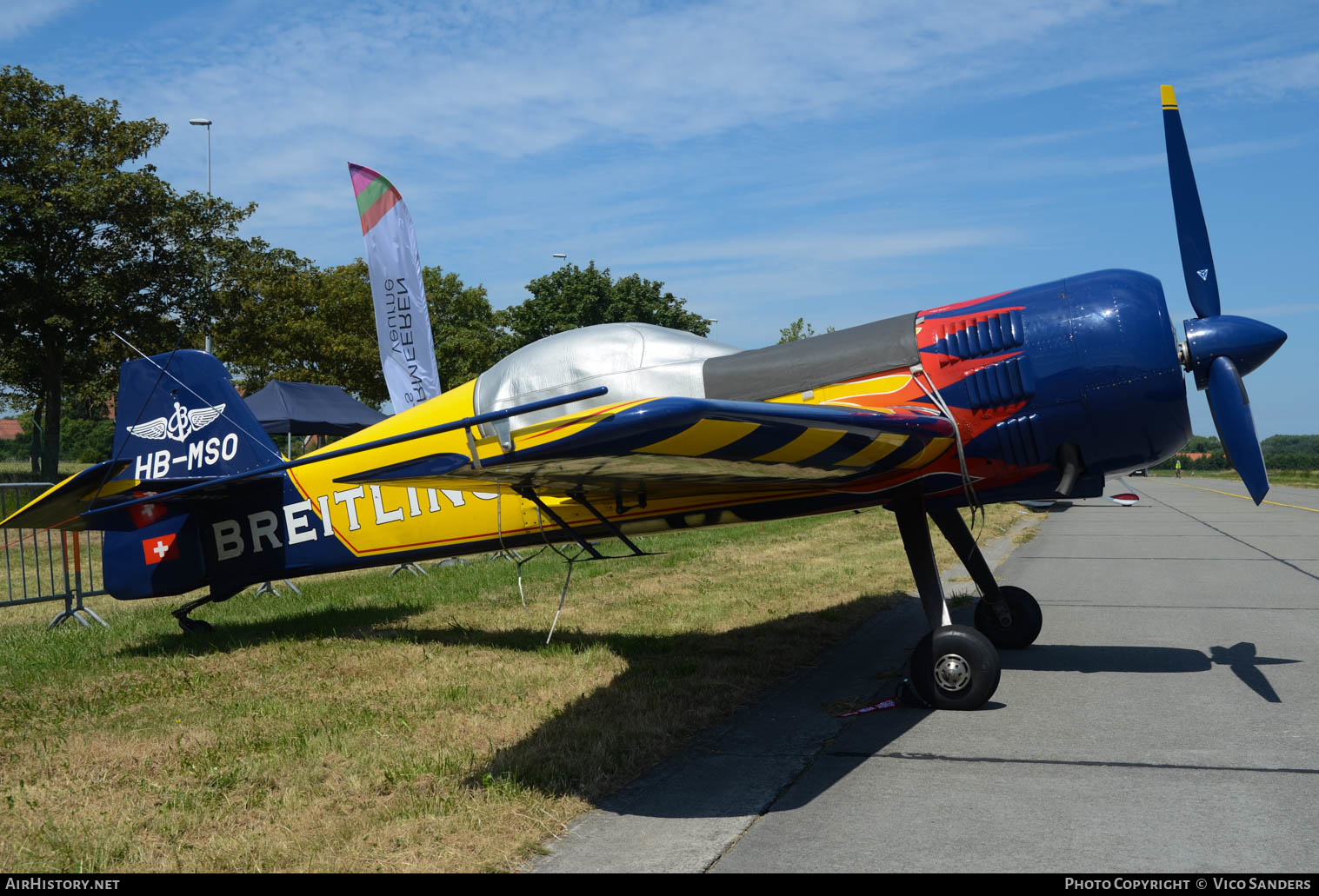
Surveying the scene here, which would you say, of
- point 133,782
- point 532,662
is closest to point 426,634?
point 532,662

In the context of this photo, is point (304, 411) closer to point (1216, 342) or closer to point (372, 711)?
point (372, 711)

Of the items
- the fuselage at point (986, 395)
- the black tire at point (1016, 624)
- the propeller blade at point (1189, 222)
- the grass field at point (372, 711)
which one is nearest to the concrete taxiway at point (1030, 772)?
the black tire at point (1016, 624)

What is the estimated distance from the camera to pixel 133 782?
4.32 meters

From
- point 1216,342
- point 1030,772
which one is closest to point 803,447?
point 1030,772

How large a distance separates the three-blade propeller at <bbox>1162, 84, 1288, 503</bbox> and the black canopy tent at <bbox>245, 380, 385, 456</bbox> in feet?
42.5

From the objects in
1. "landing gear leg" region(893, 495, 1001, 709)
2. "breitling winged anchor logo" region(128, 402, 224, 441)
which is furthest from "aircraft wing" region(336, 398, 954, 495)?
"breitling winged anchor logo" region(128, 402, 224, 441)

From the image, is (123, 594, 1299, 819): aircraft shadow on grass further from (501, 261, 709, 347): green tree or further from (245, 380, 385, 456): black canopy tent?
(501, 261, 709, 347): green tree

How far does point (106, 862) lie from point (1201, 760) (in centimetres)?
457

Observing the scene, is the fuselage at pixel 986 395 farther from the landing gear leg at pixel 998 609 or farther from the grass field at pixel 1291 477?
the grass field at pixel 1291 477

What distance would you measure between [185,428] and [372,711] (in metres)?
3.73

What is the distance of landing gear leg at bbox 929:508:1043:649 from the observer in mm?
6719

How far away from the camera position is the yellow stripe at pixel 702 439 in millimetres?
3707

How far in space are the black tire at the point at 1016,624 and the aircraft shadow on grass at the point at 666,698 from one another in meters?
0.13
